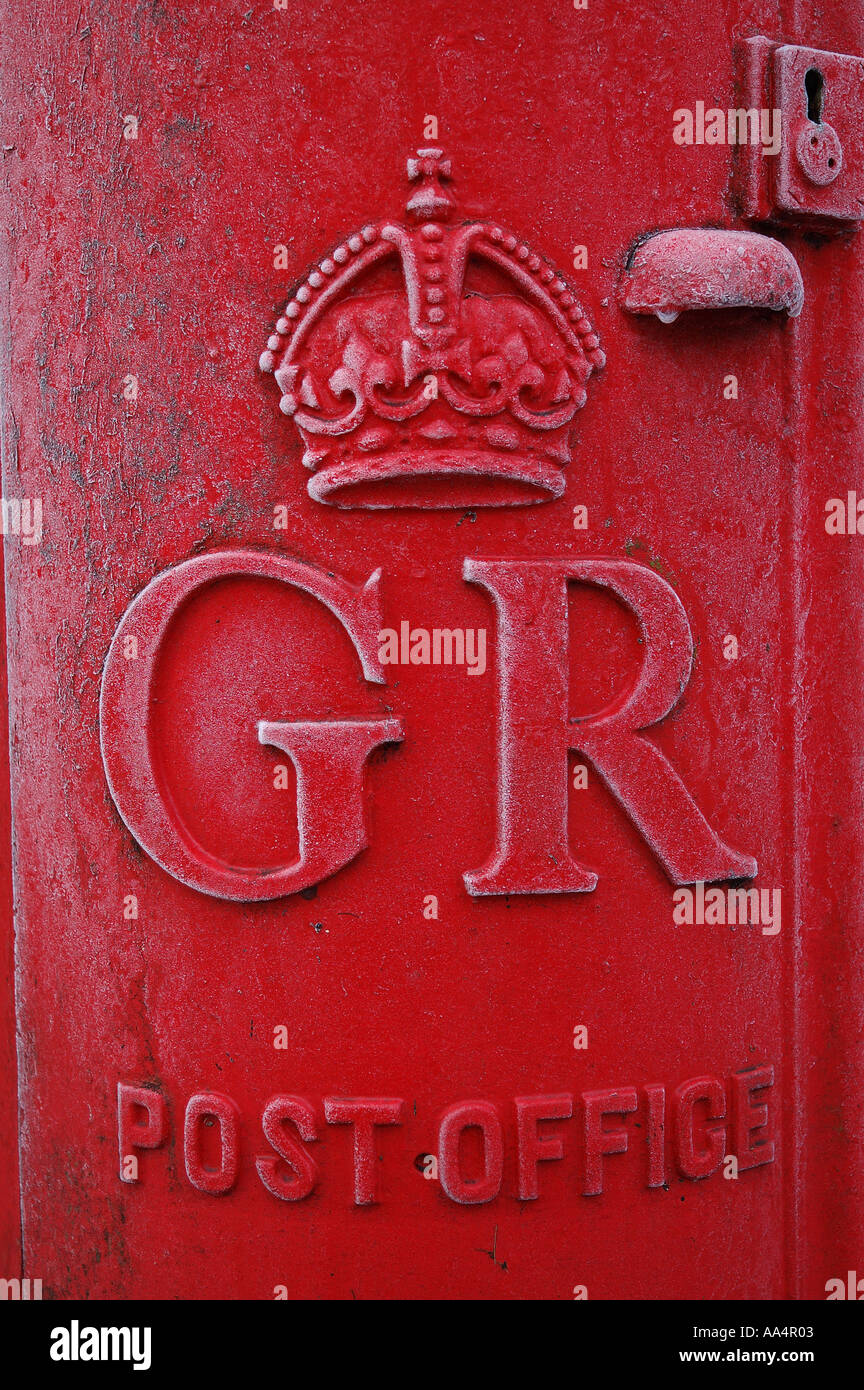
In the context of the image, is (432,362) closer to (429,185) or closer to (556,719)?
(429,185)

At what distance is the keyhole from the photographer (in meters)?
1.69

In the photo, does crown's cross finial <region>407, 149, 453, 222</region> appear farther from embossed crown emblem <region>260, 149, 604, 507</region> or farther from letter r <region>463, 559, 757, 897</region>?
letter r <region>463, 559, 757, 897</region>

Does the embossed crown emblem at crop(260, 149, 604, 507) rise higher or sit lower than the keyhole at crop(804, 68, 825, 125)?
lower

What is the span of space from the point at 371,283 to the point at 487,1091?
119 cm

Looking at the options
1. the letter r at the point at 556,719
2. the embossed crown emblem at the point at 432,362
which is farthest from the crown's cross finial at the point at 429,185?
the letter r at the point at 556,719

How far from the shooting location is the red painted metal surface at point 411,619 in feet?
5.24

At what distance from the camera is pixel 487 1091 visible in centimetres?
168

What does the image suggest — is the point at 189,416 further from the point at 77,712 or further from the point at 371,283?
the point at 77,712

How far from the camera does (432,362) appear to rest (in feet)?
5.20

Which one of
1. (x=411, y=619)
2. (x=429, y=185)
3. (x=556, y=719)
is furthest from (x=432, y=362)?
(x=556, y=719)

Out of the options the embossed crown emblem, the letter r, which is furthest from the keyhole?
the letter r

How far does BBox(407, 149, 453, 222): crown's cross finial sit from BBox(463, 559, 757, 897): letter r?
0.49 metres

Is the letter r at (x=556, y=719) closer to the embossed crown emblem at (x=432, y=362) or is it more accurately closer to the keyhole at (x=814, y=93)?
the embossed crown emblem at (x=432, y=362)

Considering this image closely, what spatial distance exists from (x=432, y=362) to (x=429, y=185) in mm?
247
